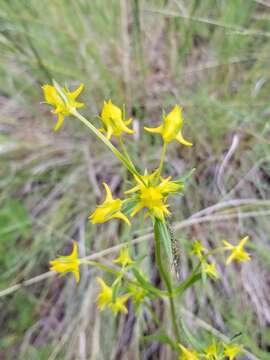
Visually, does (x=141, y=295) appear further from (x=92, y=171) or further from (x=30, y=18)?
(x=30, y=18)

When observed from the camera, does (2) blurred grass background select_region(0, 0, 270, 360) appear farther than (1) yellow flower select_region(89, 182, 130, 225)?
Yes

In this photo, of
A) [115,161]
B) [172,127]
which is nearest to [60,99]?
[172,127]

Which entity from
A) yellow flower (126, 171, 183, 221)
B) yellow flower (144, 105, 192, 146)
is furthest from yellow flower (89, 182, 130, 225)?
yellow flower (144, 105, 192, 146)

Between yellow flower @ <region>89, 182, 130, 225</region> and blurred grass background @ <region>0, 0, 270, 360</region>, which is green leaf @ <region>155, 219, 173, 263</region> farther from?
blurred grass background @ <region>0, 0, 270, 360</region>

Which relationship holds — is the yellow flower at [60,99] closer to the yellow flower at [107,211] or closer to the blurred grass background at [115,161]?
the yellow flower at [107,211]

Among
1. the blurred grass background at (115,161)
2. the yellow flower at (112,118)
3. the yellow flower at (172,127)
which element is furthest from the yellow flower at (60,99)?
the blurred grass background at (115,161)

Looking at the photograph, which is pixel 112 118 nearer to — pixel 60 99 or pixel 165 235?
pixel 60 99

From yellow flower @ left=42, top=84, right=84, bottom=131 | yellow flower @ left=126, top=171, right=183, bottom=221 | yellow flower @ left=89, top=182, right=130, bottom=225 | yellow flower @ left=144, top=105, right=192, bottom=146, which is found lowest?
yellow flower @ left=89, top=182, right=130, bottom=225
